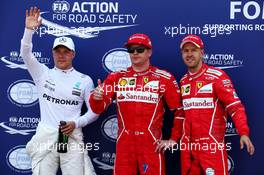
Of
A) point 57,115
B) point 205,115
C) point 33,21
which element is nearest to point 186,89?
point 205,115

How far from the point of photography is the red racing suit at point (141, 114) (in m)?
3.40

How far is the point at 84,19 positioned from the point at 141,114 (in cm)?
126

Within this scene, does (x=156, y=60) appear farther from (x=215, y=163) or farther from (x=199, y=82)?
(x=215, y=163)

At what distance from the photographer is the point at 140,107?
3.43m

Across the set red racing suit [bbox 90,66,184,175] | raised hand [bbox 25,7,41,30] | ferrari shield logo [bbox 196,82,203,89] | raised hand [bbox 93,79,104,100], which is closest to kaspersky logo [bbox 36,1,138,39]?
raised hand [bbox 25,7,41,30]

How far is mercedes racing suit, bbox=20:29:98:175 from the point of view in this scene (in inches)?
140

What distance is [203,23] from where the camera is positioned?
3926mm

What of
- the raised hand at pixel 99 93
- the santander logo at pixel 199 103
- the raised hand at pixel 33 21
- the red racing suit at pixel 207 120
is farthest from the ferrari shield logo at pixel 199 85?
the raised hand at pixel 33 21

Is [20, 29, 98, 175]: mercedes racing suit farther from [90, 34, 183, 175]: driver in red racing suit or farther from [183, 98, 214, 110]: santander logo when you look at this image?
[183, 98, 214, 110]: santander logo

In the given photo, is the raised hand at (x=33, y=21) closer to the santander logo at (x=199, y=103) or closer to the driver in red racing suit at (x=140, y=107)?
the driver in red racing suit at (x=140, y=107)

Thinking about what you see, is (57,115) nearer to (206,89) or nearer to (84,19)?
(84,19)

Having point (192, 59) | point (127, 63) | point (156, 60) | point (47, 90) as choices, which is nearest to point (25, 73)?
point (47, 90)

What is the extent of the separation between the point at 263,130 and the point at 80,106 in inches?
70.7

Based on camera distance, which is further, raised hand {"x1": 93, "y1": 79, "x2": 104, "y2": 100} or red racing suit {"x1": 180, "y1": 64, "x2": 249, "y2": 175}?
raised hand {"x1": 93, "y1": 79, "x2": 104, "y2": 100}
